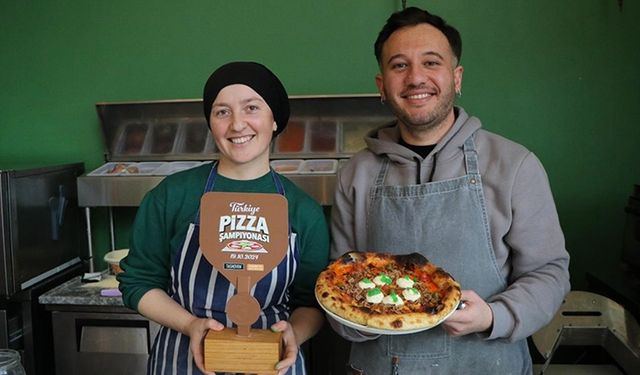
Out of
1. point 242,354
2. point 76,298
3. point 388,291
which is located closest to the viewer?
point 242,354

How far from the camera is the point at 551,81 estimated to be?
111 inches

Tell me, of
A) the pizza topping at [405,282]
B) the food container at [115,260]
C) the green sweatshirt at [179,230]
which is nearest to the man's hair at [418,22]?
the green sweatshirt at [179,230]

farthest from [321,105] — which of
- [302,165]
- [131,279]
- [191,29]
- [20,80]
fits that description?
[20,80]

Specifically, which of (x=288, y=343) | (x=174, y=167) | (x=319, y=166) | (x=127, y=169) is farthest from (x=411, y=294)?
(x=127, y=169)

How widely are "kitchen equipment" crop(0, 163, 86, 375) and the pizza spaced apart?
1889 mm

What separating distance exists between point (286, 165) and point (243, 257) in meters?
1.65

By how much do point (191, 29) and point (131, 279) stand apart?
79.8 inches

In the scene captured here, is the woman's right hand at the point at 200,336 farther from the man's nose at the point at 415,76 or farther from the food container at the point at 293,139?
the food container at the point at 293,139

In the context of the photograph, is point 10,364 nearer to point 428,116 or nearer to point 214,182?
point 214,182

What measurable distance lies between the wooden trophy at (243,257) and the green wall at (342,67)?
187 cm

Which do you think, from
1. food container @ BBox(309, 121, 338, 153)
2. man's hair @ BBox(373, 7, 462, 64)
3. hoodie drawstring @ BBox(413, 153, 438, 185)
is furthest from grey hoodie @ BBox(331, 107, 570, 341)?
food container @ BBox(309, 121, 338, 153)

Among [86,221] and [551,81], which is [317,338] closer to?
[86,221]

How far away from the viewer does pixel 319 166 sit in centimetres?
274

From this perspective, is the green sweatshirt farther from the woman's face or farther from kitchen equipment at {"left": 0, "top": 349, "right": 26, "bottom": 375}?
kitchen equipment at {"left": 0, "top": 349, "right": 26, "bottom": 375}
